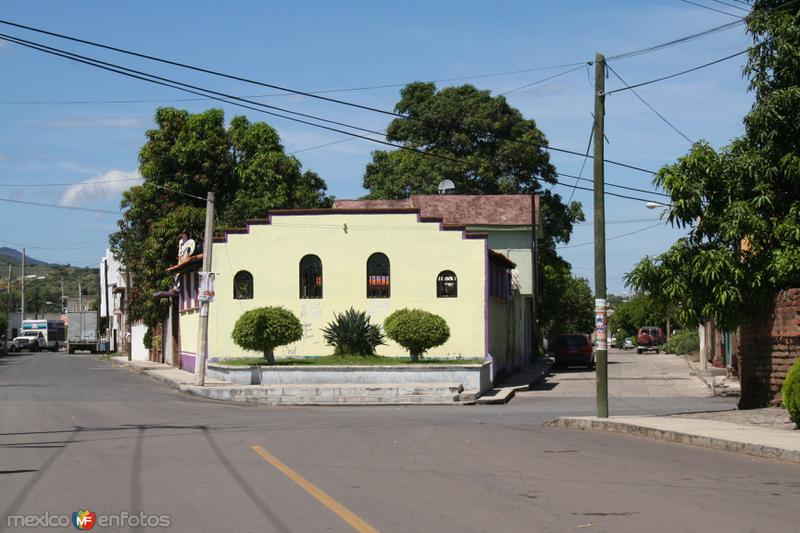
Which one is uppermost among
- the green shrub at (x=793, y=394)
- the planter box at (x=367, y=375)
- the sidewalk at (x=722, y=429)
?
the green shrub at (x=793, y=394)

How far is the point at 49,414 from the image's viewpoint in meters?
20.9

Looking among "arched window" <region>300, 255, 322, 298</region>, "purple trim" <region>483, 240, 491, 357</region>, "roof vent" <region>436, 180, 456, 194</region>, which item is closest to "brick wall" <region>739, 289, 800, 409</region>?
"purple trim" <region>483, 240, 491, 357</region>

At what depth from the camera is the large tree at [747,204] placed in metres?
20.1

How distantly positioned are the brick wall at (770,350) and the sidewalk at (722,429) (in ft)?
2.44

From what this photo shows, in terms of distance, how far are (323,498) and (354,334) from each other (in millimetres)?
22074

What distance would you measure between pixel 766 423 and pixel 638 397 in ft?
39.7

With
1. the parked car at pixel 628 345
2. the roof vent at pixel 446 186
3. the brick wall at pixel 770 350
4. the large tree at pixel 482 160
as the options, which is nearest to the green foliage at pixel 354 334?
the brick wall at pixel 770 350

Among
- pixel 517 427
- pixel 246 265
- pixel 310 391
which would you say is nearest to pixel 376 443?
pixel 517 427

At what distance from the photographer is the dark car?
4741 centimetres

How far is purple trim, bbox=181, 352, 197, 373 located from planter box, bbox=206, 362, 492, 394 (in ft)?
31.7

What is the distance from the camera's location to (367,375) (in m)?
29.3

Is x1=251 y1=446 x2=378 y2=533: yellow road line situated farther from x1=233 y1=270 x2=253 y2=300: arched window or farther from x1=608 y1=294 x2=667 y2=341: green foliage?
x1=608 y1=294 x2=667 y2=341: green foliage

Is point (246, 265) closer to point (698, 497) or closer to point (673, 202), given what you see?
point (673, 202)

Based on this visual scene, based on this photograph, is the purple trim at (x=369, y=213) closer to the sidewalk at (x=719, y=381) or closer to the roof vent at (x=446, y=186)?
the sidewalk at (x=719, y=381)
